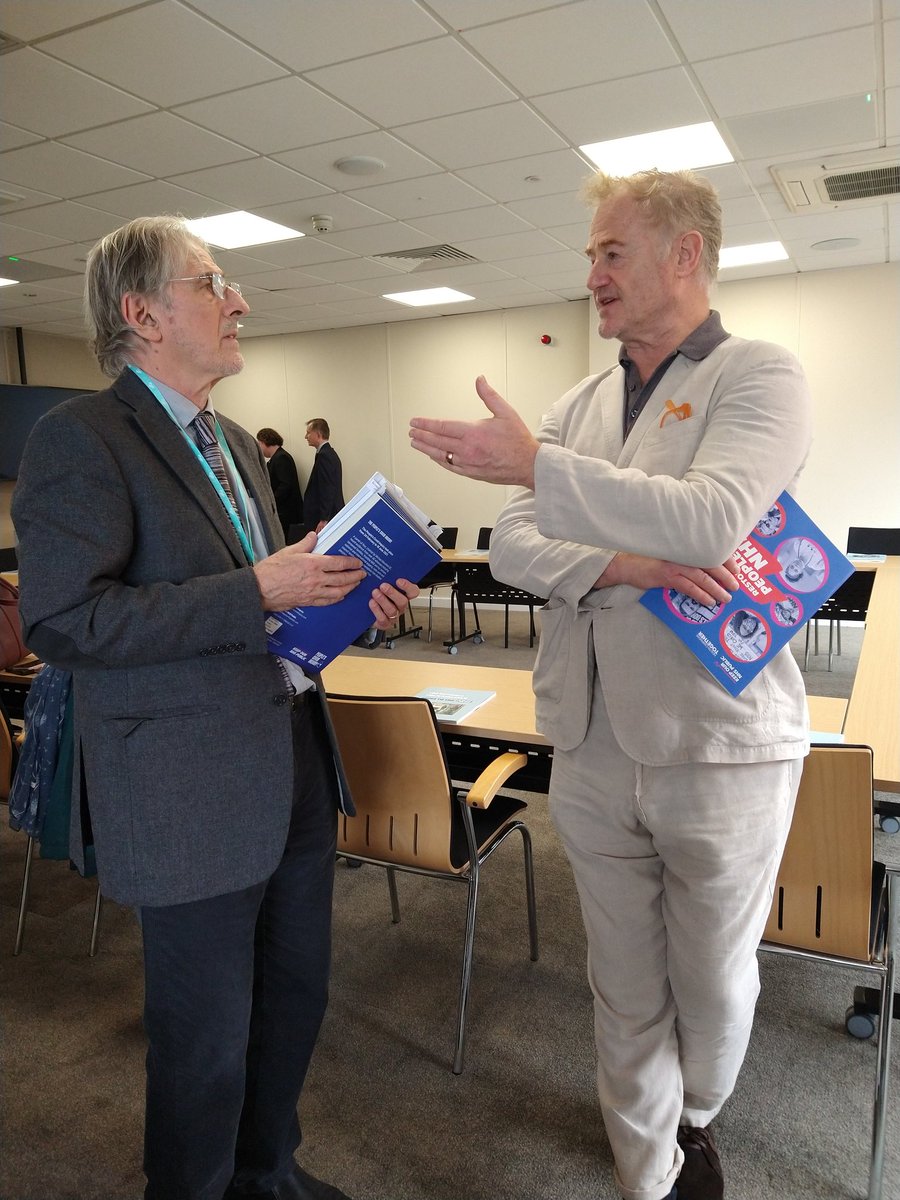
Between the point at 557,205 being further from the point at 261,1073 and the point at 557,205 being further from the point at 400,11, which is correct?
the point at 261,1073

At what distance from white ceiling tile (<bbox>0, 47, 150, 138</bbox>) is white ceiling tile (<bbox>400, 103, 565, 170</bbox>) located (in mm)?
1336

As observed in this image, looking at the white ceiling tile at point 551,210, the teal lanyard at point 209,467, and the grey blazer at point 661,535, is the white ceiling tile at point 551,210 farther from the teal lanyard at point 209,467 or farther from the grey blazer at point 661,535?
the teal lanyard at point 209,467

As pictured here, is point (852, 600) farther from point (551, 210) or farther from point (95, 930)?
point (95, 930)

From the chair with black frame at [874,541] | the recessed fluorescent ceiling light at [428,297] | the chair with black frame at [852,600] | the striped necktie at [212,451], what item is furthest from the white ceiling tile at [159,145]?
the chair with black frame at [874,541]

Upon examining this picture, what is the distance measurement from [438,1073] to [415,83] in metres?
3.70

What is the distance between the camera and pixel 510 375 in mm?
9109

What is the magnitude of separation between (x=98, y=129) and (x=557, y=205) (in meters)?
2.76

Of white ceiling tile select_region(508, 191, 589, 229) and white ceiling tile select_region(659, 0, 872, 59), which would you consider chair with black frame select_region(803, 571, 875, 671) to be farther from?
white ceiling tile select_region(659, 0, 872, 59)

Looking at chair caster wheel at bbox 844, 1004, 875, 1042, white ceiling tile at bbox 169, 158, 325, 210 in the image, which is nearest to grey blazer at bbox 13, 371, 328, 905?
chair caster wheel at bbox 844, 1004, 875, 1042

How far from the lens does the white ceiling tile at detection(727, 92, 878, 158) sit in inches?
156

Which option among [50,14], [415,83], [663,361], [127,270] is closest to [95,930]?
[127,270]

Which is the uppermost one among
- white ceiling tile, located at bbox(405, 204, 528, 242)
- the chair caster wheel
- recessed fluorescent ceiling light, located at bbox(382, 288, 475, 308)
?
recessed fluorescent ceiling light, located at bbox(382, 288, 475, 308)

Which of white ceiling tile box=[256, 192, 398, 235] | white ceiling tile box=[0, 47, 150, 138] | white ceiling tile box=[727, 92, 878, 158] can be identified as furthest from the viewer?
white ceiling tile box=[256, 192, 398, 235]

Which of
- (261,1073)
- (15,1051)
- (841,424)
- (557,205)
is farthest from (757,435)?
(841,424)
